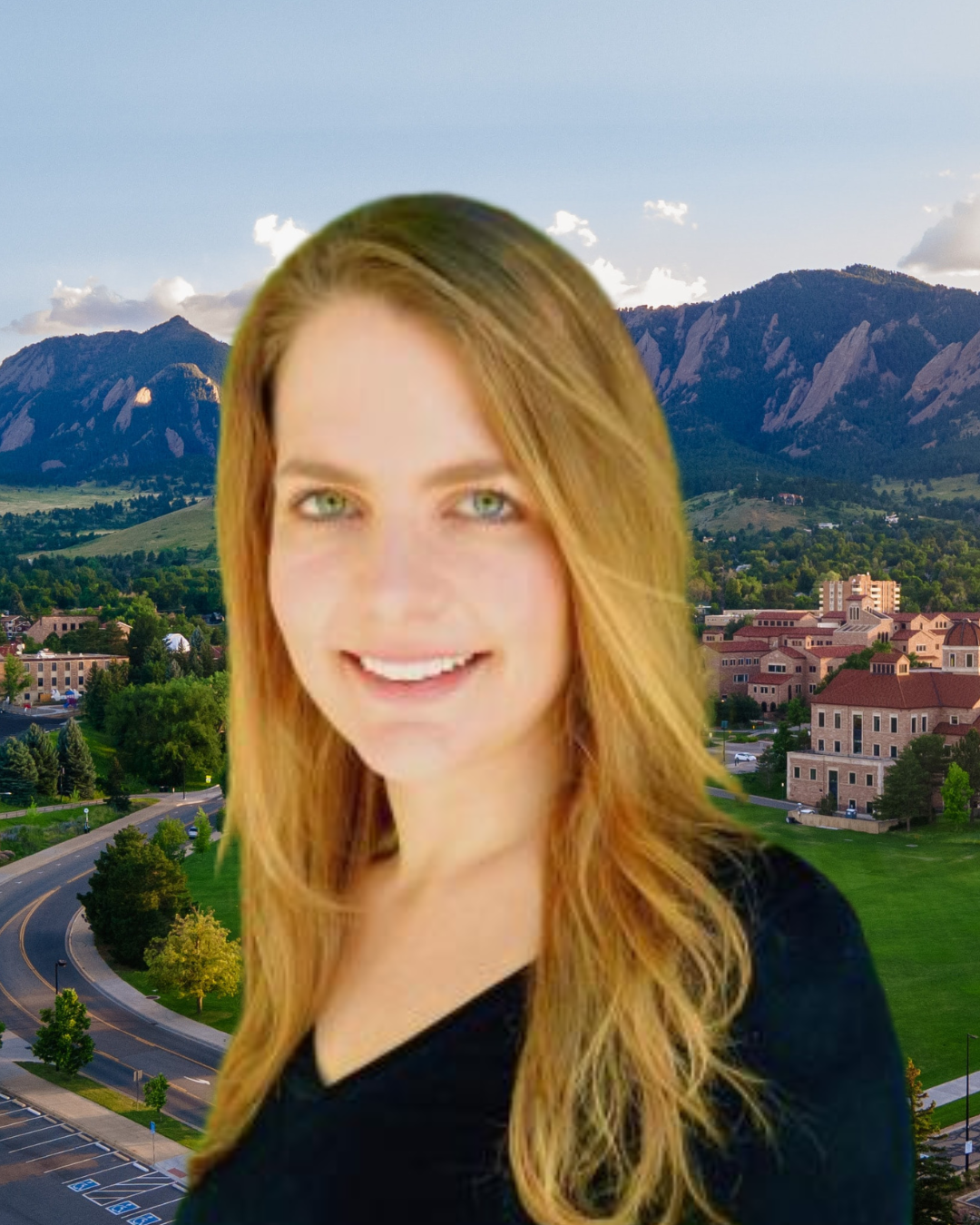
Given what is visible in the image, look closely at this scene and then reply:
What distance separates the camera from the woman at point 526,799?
1.24 metres

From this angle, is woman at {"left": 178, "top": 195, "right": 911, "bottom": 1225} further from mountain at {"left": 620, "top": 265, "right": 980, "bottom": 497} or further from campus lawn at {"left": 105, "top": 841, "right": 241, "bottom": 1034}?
mountain at {"left": 620, "top": 265, "right": 980, "bottom": 497}

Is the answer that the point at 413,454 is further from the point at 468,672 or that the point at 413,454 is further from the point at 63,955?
the point at 63,955

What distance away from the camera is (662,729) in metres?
1.42

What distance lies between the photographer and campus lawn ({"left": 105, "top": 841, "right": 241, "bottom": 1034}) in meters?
24.9

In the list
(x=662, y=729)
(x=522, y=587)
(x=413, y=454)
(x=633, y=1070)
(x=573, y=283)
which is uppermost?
(x=573, y=283)

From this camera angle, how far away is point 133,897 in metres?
27.0

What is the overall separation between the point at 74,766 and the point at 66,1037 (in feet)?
72.9

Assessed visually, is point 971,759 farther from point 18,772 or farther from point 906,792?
point 18,772

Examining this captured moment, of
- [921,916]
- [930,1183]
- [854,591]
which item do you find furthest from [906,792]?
[854,591]

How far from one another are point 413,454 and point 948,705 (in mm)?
44271

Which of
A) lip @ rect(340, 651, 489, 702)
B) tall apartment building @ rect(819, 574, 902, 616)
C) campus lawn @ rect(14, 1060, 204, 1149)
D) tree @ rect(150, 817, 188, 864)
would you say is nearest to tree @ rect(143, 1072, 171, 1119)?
campus lawn @ rect(14, 1060, 204, 1149)

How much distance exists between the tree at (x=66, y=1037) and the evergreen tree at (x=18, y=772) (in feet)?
67.9

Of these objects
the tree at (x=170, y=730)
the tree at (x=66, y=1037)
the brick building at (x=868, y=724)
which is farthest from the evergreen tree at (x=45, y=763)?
the brick building at (x=868, y=724)

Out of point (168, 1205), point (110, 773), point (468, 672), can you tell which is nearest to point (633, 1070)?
point (468, 672)
